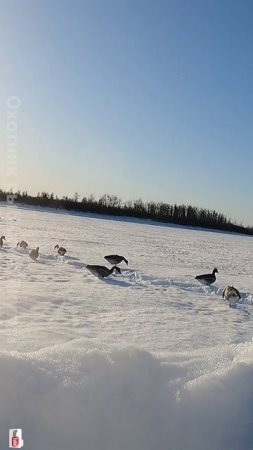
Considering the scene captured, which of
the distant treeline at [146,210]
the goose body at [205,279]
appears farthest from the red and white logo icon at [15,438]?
the distant treeline at [146,210]

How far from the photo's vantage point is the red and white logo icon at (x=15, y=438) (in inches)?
84.2

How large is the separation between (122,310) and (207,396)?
12.4ft

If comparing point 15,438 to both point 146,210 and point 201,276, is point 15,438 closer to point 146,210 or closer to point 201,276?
point 201,276

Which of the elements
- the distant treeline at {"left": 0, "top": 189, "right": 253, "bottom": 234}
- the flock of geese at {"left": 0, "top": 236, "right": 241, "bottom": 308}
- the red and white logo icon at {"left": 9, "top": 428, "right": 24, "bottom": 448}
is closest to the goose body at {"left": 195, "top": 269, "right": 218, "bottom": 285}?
the flock of geese at {"left": 0, "top": 236, "right": 241, "bottom": 308}

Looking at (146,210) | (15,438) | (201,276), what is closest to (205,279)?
(201,276)

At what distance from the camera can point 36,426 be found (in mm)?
2297

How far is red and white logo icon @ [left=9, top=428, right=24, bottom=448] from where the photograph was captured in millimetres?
2139

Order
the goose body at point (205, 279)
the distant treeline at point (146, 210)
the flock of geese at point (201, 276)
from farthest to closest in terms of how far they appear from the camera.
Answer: the distant treeline at point (146, 210)
the goose body at point (205, 279)
the flock of geese at point (201, 276)

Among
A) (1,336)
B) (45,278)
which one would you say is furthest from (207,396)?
(45,278)

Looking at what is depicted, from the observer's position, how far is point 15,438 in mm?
2162

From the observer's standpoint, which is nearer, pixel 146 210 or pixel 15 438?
pixel 15 438

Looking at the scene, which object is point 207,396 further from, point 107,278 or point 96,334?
point 107,278

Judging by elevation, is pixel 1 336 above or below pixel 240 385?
below

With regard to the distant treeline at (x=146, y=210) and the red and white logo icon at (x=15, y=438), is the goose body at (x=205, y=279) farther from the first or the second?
the distant treeline at (x=146, y=210)
